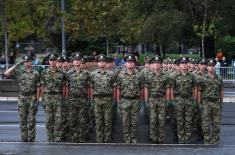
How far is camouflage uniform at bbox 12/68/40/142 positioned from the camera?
1224 centimetres

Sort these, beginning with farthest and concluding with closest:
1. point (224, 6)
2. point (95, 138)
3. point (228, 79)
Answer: point (224, 6), point (228, 79), point (95, 138)

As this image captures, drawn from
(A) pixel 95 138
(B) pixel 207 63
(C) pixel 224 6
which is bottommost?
(A) pixel 95 138

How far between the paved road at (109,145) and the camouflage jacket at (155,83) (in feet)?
3.65

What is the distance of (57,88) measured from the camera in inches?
492

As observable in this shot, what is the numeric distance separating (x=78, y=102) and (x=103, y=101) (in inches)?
23.1

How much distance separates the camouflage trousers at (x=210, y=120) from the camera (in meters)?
12.4

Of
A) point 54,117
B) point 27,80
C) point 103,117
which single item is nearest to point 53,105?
point 54,117

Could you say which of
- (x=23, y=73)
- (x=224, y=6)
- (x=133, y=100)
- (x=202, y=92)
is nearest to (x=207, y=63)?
(x=202, y=92)

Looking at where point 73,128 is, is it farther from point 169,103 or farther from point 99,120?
point 169,103

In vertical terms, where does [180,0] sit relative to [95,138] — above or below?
above

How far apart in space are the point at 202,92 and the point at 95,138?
104 inches

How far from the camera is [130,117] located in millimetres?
12320

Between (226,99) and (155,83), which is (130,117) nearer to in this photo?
(155,83)

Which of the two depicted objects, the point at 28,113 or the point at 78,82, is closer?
the point at 28,113
